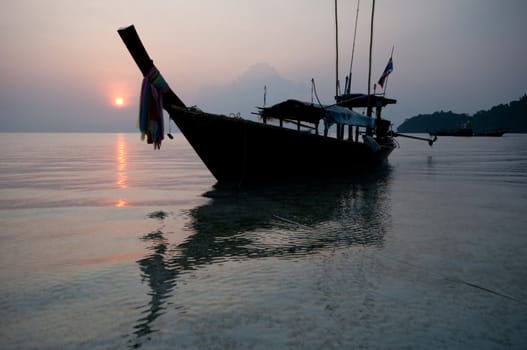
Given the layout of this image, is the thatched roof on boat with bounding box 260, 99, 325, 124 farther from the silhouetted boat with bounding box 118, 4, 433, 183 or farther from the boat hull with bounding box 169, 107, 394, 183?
the boat hull with bounding box 169, 107, 394, 183

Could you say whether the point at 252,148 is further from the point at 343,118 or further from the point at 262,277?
the point at 262,277

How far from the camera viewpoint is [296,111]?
16875 mm

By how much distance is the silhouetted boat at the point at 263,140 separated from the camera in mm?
12289

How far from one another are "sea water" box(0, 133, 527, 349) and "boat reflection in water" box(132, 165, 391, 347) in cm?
3

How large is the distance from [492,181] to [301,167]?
293 inches

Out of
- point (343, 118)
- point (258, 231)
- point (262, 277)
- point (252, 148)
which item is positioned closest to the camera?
point (262, 277)

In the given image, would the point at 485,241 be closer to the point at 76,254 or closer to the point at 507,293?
the point at 507,293

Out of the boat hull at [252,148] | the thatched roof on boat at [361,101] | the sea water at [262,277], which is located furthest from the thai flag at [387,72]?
the sea water at [262,277]

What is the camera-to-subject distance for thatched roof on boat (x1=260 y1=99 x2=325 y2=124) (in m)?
16.6

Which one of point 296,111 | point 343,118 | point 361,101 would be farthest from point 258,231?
point 361,101

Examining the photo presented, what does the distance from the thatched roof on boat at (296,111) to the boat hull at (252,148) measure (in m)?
1.27

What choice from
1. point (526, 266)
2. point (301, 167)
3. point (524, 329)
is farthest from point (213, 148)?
point (524, 329)

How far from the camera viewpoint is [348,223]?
7.46m

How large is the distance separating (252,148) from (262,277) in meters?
9.81
